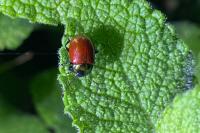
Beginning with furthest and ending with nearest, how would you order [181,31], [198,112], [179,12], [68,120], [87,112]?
[179,12], [181,31], [68,120], [87,112], [198,112]

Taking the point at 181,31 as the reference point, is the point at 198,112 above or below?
below

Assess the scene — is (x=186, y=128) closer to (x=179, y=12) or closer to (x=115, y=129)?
(x=115, y=129)

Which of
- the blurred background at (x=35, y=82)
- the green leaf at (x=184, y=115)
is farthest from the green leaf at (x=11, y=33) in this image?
the green leaf at (x=184, y=115)

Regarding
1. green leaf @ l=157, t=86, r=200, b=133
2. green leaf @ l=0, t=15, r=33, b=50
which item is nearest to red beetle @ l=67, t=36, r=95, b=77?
green leaf @ l=157, t=86, r=200, b=133

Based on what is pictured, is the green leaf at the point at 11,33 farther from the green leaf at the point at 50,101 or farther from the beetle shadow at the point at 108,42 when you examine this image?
the beetle shadow at the point at 108,42

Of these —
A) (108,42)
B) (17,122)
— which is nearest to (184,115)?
(108,42)

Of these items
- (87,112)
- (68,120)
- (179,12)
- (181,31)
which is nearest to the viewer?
(87,112)

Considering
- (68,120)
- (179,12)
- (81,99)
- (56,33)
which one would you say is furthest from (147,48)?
(179,12)
